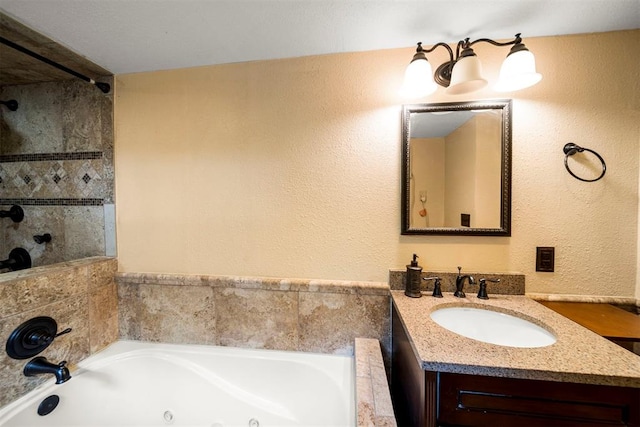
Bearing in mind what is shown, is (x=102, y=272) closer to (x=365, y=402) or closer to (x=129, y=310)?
(x=129, y=310)

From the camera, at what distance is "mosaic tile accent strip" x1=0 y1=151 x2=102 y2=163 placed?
158cm

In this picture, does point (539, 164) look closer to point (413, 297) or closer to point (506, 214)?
point (506, 214)

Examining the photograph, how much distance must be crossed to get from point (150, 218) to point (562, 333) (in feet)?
6.91

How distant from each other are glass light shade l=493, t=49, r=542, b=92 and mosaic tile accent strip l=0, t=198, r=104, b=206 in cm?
237

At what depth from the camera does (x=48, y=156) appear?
5.36 ft

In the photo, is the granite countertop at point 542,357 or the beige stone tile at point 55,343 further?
the beige stone tile at point 55,343

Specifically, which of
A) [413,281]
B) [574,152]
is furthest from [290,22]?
[574,152]

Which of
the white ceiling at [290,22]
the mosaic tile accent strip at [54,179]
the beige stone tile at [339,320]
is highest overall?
the white ceiling at [290,22]

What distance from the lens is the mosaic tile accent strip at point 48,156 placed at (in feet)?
5.20

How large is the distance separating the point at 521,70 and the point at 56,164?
2.70 meters

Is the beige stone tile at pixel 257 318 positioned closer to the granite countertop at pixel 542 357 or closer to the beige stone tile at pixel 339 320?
the beige stone tile at pixel 339 320

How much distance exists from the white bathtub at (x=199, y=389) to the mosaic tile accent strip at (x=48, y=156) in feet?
4.03

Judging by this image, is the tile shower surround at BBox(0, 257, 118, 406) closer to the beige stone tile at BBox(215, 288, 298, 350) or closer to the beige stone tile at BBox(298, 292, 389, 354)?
the beige stone tile at BBox(215, 288, 298, 350)

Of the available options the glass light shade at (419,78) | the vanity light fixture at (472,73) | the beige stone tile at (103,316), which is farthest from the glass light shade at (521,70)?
the beige stone tile at (103,316)
